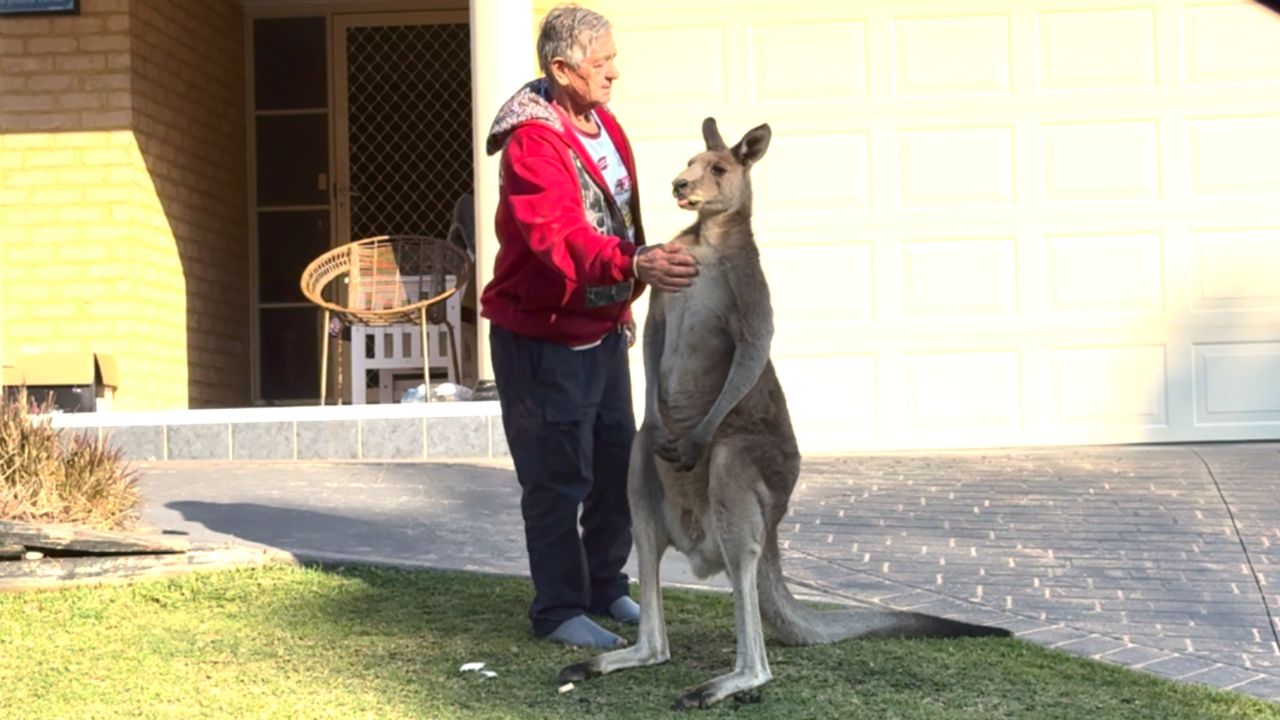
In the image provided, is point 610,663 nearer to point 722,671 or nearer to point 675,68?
point 722,671

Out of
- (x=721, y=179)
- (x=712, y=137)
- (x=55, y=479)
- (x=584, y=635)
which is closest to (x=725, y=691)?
(x=584, y=635)

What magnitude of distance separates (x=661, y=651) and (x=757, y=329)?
0.92 m

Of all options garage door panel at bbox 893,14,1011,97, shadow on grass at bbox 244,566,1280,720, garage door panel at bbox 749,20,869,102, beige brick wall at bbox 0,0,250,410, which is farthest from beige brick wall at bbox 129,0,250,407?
shadow on grass at bbox 244,566,1280,720

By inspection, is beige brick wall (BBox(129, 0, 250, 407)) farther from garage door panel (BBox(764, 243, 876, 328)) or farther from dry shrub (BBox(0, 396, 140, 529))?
dry shrub (BBox(0, 396, 140, 529))

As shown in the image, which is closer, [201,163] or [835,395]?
[835,395]

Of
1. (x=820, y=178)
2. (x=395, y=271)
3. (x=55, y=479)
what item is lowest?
(x=55, y=479)

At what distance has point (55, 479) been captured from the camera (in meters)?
6.48

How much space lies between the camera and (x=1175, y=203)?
1052 centimetres

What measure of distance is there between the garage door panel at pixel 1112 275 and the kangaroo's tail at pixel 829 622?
5565mm

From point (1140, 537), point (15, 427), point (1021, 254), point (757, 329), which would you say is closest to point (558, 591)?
point (757, 329)

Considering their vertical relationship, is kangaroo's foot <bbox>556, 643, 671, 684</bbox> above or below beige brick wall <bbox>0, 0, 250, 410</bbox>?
below

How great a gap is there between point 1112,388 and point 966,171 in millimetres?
1549

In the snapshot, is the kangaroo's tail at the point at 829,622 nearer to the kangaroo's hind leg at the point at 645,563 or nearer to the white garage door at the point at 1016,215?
the kangaroo's hind leg at the point at 645,563

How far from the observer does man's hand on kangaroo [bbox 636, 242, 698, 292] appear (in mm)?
4551
